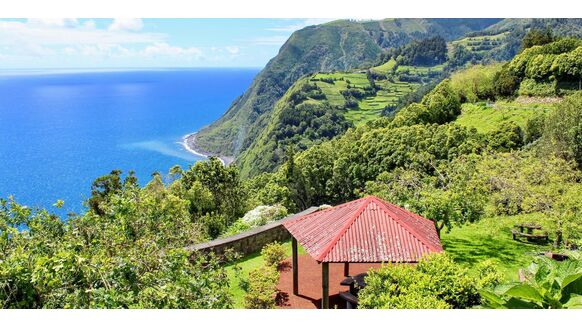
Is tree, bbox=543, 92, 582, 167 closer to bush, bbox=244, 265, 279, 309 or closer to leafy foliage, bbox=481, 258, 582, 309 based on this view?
leafy foliage, bbox=481, 258, 582, 309

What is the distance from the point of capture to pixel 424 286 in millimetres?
9266

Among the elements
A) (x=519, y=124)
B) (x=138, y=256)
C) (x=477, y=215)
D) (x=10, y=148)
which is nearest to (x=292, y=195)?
(x=519, y=124)

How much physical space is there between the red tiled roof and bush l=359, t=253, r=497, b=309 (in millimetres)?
1127

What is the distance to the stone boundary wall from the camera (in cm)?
1549

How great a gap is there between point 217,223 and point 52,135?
16786 centimetres

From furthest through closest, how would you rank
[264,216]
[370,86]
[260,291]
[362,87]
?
[370,86] < [362,87] < [264,216] < [260,291]

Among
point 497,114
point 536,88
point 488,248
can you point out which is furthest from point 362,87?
point 488,248

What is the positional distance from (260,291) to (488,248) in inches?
365

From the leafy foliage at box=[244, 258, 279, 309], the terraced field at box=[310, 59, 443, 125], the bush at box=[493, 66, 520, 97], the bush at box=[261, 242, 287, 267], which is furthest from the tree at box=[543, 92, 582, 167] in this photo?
the terraced field at box=[310, 59, 443, 125]

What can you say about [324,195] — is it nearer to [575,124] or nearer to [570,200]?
[575,124]

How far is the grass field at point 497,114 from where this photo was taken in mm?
45716

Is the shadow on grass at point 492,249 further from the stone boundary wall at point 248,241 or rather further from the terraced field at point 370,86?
the terraced field at point 370,86

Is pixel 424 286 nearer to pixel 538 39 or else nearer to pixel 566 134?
pixel 566 134

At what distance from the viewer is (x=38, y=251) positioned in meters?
8.57
